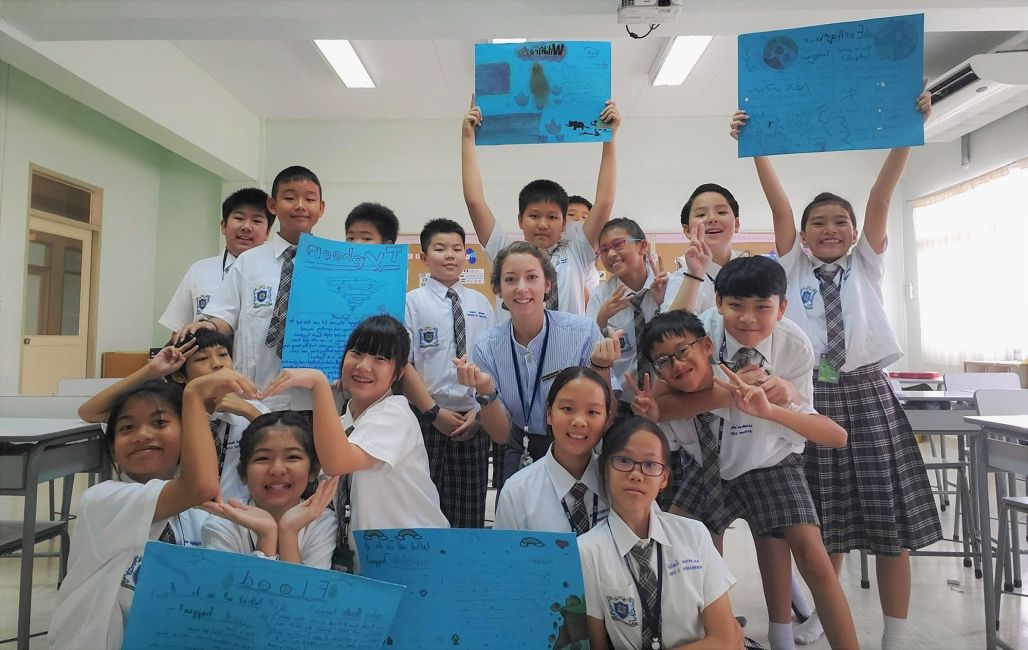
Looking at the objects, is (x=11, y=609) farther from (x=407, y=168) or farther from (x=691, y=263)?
(x=407, y=168)

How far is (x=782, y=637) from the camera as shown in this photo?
1863mm

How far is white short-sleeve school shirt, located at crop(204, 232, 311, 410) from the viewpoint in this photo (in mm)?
2008

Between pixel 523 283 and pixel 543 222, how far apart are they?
68 centimetres

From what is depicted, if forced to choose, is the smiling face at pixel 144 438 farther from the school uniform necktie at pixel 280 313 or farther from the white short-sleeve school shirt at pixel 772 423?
the white short-sleeve school shirt at pixel 772 423

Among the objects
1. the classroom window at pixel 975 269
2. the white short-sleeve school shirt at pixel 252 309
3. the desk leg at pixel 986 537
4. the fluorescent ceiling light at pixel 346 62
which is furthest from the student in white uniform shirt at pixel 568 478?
the classroom window at pixel 975 269

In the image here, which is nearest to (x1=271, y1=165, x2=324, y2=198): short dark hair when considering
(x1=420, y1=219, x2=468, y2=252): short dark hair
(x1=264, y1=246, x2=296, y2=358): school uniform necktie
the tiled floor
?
(x1=264, y1=246, x2=296, y2=358): school uniform necktie

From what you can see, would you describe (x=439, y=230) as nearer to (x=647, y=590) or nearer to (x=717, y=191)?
(x=717, y=191)

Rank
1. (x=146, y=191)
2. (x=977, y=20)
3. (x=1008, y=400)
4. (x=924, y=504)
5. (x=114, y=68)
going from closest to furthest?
(x=924, y=504)
(x=1008, y=400)
(x=977, y=20)
(x=114, y=68)
(x=146, y=191)

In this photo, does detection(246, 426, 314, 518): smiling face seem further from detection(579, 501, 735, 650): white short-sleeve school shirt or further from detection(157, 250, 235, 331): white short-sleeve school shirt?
detection(157, 250, 235, 331): white short-sleeve school shirt

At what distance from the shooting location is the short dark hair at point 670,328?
5.94 feet

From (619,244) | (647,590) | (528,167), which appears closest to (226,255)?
(619,244)

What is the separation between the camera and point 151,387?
1603 mm

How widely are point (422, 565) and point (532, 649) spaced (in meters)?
0.31

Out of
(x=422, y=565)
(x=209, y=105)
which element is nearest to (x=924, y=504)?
(x=422, y=565)
